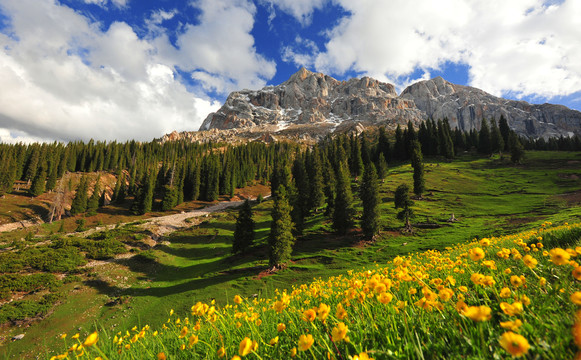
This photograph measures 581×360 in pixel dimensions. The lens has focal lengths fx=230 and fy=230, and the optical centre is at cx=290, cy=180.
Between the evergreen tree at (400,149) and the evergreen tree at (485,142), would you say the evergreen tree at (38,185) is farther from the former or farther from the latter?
the evergreen tree at (485,142)

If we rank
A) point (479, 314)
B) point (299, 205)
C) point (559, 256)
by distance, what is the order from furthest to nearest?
point (299, 205) < point (559, 256) < point (479, 314)

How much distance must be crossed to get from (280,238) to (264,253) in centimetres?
686

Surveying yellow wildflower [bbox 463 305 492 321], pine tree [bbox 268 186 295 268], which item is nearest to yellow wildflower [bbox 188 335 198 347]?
yellow wildflower [bbox 463 305 492 321]

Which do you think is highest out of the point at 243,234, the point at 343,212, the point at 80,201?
the point at 343,212

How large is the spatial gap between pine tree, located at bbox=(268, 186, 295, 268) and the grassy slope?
1.71 meters

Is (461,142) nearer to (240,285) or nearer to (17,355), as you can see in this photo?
(240,285)

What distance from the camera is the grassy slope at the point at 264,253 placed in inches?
824

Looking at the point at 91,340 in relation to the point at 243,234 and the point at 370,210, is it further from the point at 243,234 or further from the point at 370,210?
the point at 370,210

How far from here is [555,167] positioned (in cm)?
6725

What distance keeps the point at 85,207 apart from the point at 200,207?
29.9 metres

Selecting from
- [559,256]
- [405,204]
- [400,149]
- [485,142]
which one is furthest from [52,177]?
[485,142]

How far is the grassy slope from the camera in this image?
20.9 metres

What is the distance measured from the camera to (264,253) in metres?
34.8

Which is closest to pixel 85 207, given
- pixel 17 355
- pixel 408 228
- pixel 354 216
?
pixel 17 355
